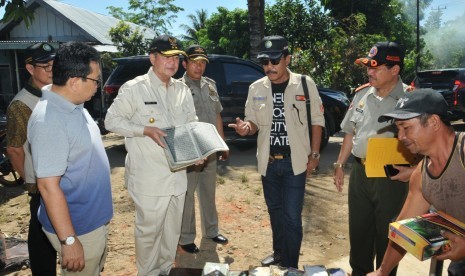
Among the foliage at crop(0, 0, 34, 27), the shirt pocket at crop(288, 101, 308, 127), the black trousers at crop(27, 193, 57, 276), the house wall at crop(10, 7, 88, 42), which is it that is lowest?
the black trousers at crop(27, 193, 57, 276)

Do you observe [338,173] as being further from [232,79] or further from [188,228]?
[232,79]

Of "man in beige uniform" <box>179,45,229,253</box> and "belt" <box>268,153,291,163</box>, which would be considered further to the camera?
"man in beige uniform" <box>179,45,229,253</box>

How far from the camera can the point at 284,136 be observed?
11.4ft

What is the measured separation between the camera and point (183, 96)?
10.9 ft

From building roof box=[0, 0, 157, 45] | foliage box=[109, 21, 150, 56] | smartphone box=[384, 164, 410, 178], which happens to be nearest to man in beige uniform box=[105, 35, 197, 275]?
smartphone box=[384, 164, 410, 178]

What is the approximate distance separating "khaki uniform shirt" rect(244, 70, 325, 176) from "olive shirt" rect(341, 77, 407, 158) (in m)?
0.40

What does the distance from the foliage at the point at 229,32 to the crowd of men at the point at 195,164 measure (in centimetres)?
2081

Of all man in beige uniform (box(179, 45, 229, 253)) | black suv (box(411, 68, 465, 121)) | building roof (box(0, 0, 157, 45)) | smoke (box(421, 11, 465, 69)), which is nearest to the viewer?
man in beige uniform (box(179, 45, 229, 253))

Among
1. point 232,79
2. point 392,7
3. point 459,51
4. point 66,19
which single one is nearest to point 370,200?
point 232,79

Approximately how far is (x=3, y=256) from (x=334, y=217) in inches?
148

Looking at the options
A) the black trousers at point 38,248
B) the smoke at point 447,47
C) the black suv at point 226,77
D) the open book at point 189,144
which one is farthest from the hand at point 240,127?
the smoke at point 447,47

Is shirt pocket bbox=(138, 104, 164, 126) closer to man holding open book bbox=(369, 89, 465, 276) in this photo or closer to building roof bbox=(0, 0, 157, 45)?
man holding open book bbox=(369, 89, 465, 276)

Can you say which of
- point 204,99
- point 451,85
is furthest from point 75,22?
point 451,85

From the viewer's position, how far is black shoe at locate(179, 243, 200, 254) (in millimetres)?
4141
